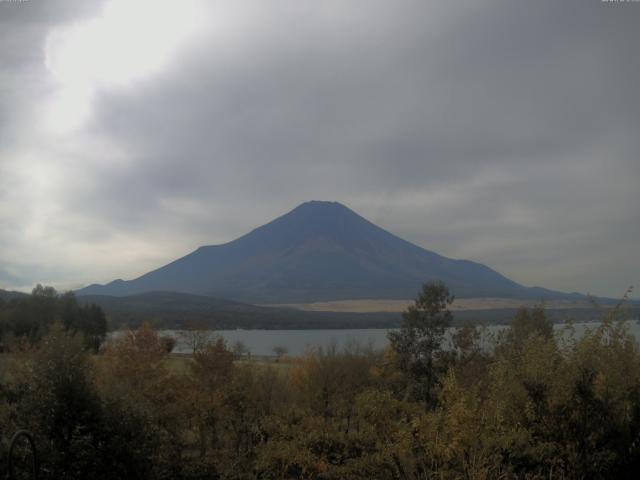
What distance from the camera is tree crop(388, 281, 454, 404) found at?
26.4 m

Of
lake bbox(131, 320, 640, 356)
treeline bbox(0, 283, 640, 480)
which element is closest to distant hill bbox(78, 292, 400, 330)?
lake bbox(131, 320, 640, 356)

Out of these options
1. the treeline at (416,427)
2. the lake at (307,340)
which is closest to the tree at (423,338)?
the lake at (307,340)

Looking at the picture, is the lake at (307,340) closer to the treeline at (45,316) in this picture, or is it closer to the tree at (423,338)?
the tree at (423,338)

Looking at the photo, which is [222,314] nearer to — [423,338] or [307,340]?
[307,340]

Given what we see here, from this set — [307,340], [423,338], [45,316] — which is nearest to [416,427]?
[423,338]

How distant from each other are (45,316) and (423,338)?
45098 millimetres

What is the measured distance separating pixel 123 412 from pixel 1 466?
7.78 feet

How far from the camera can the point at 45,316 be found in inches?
2274

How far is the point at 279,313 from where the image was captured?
16362 centimetres

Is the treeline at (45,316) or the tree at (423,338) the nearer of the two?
the tree at (423,338)

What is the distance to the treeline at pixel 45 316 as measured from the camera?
5500 cm

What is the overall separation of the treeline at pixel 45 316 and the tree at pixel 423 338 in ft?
112

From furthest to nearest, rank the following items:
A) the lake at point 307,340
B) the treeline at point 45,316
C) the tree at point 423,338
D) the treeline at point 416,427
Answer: the treeline at point 45,316, the tree at point 423,338, the lake at point 307,340, the treeline at point 416,427

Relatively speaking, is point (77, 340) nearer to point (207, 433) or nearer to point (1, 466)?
point (1, 466)
